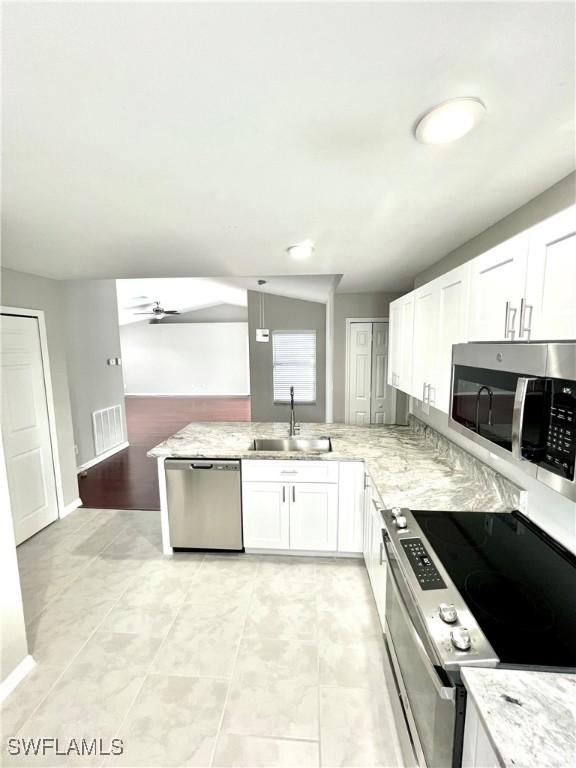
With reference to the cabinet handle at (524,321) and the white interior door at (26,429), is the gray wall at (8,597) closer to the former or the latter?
the white interior door at (26,429)

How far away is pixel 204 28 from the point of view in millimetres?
709

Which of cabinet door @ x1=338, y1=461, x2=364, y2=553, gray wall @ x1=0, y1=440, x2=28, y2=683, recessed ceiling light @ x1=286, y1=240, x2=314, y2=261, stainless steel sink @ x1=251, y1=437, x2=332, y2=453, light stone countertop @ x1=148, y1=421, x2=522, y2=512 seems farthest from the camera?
stainless steel sink @ x1=251, y1=437, x2=332, y2=453

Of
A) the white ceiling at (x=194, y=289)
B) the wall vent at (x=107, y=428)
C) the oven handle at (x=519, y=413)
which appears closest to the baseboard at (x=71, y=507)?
the wall vent at (x=107, y=428)

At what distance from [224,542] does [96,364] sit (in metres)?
3.58

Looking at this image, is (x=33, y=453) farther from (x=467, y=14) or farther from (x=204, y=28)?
(x=467, y=14)

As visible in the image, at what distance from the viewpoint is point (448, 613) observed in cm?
100

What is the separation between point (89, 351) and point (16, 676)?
3929mm

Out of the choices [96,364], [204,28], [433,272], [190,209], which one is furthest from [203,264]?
[96,364]

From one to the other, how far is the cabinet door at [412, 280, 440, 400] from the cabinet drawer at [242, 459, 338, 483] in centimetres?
84

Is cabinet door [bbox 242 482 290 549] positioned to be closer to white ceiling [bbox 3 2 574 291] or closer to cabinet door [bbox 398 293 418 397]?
cabinet door [bbox 398 293 418 397]

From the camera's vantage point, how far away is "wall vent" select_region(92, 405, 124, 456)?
4898 mm

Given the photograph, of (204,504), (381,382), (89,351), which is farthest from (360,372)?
(89,351)

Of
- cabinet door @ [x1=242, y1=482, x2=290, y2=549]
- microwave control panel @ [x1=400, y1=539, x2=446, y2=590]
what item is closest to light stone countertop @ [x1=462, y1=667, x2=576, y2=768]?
microwave control panel @ [x1=400, y1=539, x2=446, y2=590]

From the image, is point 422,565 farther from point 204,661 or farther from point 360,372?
point 360,372
